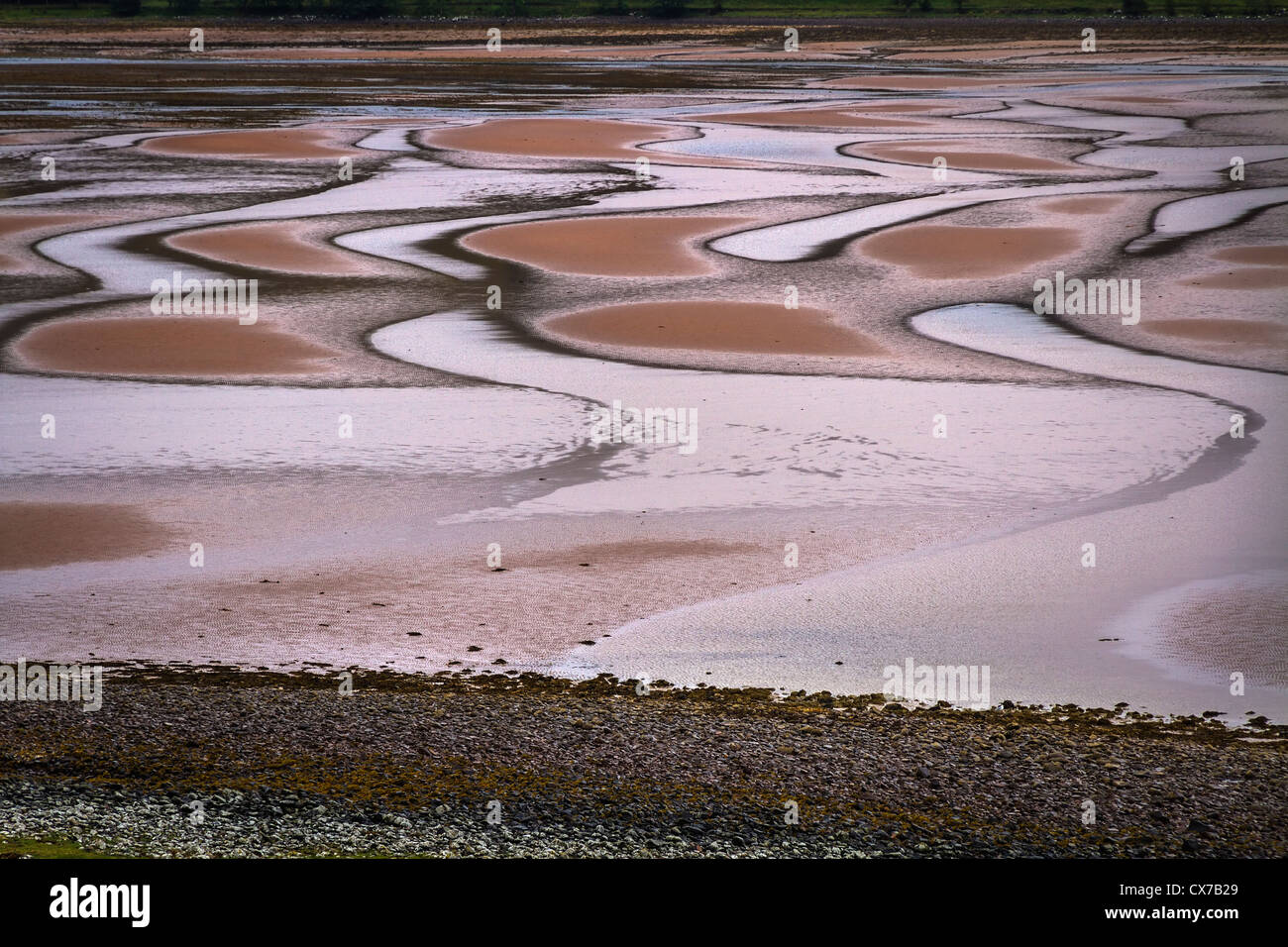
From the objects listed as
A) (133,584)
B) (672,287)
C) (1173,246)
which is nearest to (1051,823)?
(133,584)

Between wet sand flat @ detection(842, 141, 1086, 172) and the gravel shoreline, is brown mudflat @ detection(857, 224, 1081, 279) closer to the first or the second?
wet sand flat @ detection(842, 141, 1086, 172)

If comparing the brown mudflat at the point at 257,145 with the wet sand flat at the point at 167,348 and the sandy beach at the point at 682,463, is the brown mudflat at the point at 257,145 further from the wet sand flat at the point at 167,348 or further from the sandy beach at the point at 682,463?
the wet sand flat at the point at 167,348

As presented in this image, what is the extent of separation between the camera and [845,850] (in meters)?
6.19

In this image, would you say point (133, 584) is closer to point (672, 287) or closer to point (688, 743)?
point (688, 743)

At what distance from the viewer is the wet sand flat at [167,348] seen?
15.6 m

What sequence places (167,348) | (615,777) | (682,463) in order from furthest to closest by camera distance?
(167,348)
(682,463)
(615,777)

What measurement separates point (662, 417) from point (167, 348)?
5673mm

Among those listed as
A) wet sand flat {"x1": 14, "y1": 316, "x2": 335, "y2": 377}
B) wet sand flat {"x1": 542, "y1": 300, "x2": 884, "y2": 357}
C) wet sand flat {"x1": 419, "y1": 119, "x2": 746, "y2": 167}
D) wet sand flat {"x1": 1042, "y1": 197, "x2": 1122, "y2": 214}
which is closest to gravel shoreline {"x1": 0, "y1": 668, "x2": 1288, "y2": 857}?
wet sand flat {"x1": 14, "y1": 316, "x2": 335, "y2": 377}

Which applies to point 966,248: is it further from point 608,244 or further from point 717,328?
point 717,328

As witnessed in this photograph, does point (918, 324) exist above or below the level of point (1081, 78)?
below

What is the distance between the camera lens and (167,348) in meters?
16.4

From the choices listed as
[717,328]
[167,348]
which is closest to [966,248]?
[717,328]

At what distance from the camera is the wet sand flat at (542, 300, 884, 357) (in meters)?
16.5
